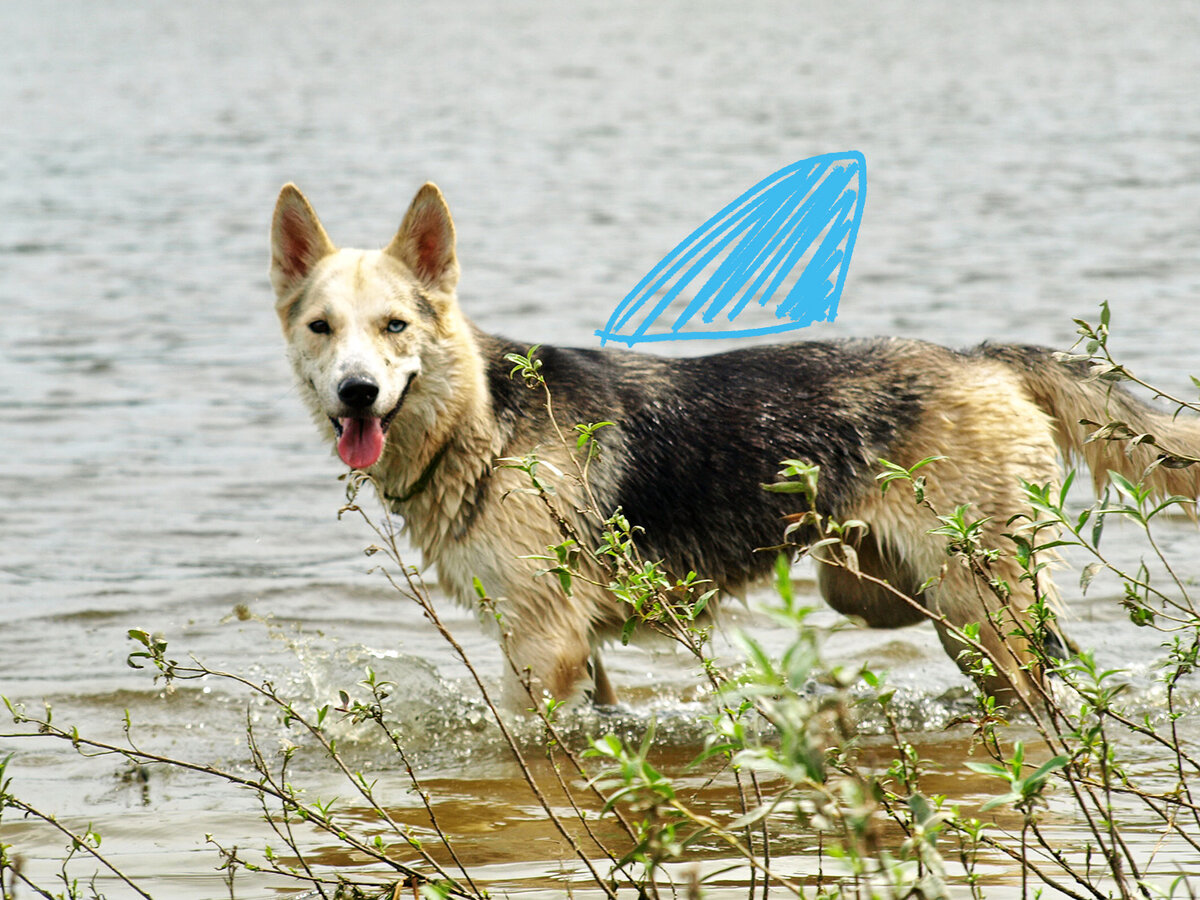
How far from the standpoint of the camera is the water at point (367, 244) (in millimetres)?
6176

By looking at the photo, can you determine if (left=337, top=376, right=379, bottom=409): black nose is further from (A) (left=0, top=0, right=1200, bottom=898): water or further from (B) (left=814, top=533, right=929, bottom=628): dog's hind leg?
(B) (left=814, top=533, right=929, bottom=628): dog's hind leg

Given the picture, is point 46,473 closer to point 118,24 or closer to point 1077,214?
point 1077,214

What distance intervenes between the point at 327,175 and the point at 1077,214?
38.7ft

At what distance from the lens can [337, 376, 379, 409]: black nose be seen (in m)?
4.75

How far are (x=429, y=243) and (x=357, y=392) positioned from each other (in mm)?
799

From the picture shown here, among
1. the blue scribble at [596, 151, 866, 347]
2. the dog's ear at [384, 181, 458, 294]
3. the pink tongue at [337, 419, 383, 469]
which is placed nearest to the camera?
the blue scribble at [596, 151, 866, 347]

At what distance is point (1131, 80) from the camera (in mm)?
31391

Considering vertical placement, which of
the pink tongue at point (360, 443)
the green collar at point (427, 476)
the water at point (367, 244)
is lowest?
the water at point (367, 244)

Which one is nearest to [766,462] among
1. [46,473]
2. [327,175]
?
[46,473]

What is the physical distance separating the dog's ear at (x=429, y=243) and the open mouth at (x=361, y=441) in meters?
0.63

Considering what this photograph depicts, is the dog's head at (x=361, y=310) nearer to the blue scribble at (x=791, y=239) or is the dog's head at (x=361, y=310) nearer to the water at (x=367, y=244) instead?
the blue scribble at (x=791, y=239)

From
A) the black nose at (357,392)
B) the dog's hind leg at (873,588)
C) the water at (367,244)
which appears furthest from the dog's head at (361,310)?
the dog's hind leg at (873,588)

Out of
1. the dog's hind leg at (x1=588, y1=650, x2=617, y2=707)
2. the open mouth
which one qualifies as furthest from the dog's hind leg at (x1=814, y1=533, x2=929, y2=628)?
the open mouth

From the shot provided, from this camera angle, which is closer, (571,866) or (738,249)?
(571,866)
